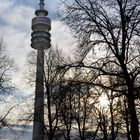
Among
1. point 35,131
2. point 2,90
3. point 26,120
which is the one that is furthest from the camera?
point 35,131

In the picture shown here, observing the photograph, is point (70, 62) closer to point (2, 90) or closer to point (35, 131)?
point (2, 90)

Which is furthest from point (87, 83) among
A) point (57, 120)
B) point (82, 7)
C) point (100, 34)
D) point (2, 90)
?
point (57, 120)

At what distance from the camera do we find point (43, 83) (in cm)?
3269

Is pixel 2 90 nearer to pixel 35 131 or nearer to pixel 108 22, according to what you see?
pixel 108 22

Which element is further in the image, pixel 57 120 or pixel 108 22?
pixel 57 120

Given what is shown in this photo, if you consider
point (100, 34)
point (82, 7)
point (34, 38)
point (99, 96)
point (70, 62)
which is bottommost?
point (99, 96)

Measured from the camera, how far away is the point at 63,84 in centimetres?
1412

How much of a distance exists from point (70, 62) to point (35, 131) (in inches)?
2115

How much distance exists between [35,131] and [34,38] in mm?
27401

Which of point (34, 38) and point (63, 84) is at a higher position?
point (34, 38)

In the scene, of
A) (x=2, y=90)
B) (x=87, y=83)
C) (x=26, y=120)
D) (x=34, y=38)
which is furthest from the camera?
(x=34, y=38)

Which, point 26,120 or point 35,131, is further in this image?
point 35,131

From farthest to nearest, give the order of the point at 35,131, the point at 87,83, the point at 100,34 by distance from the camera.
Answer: the point at 35,131 < the point at 100,34 < the point at 87,83

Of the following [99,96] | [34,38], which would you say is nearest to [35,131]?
[34,38]
